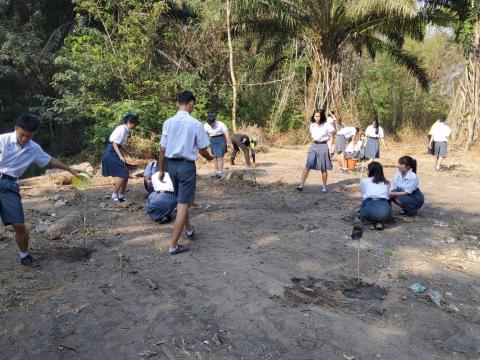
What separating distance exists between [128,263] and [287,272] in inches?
66.8

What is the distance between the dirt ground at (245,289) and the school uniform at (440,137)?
454 cm

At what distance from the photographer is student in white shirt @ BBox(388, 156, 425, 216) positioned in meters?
6.99

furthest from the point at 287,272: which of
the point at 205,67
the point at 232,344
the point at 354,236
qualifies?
the point at 205,67

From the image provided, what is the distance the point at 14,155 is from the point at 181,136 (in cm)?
167

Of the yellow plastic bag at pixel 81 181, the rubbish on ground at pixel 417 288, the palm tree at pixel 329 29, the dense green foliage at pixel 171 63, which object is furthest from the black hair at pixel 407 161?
the palm tree at pixel 329 29

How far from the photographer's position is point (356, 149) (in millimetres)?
11750

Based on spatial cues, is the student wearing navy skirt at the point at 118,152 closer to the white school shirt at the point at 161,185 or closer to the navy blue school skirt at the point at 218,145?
the white school shirt at the point at 161,185

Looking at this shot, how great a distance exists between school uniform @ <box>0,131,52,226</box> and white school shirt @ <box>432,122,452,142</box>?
976cm

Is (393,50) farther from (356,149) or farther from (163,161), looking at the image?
(163,161)

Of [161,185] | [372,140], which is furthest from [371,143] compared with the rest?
[161,185]

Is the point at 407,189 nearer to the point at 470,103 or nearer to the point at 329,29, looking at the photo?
the point at 329,29

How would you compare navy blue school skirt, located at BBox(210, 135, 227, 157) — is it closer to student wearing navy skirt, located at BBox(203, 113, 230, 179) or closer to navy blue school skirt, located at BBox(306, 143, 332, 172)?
student wearing navy skirt, located at BBox(203, 113, 230, 179)

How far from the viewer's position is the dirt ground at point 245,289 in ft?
11.5

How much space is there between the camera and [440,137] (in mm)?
11539
